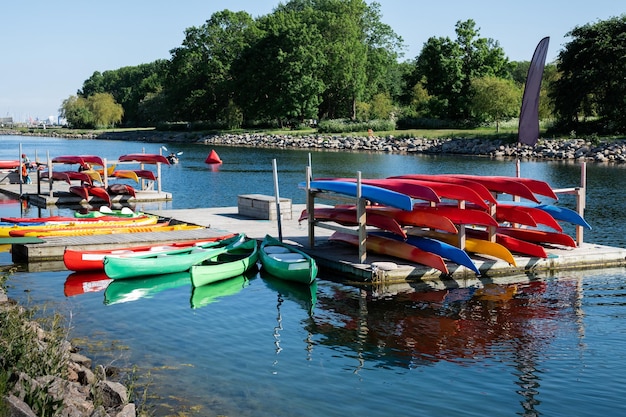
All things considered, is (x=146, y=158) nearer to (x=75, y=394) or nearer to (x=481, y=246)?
(x=481, y=246)

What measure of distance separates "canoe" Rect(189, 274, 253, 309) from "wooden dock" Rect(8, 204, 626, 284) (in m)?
1.91

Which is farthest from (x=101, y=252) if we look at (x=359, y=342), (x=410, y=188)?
(x=359, y=342)

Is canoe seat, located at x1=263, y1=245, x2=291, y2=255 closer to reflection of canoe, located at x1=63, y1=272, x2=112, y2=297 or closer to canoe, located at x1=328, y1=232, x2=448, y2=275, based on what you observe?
canoe, located at x1=328, y1=232, x2=448, y2=275

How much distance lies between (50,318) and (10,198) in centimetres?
2103

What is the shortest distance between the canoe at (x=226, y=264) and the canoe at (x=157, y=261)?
0.16 metres

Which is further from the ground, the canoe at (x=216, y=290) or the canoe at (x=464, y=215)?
the canoe at (x=464, y=215)

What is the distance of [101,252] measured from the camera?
58.3 ft

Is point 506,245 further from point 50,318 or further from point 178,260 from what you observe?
point 50,318

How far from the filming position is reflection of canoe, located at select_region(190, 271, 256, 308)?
51.1ft

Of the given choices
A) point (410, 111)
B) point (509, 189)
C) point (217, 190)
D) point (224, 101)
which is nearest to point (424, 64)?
point (410, 111)

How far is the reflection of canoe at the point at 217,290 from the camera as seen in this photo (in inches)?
614

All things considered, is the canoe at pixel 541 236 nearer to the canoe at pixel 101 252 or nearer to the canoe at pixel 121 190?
the canoe at pixel 101 252

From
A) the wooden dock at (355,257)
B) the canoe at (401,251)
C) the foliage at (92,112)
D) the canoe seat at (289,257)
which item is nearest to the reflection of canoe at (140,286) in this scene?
the canoe seat at (289,257)

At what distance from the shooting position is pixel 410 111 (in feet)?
292
